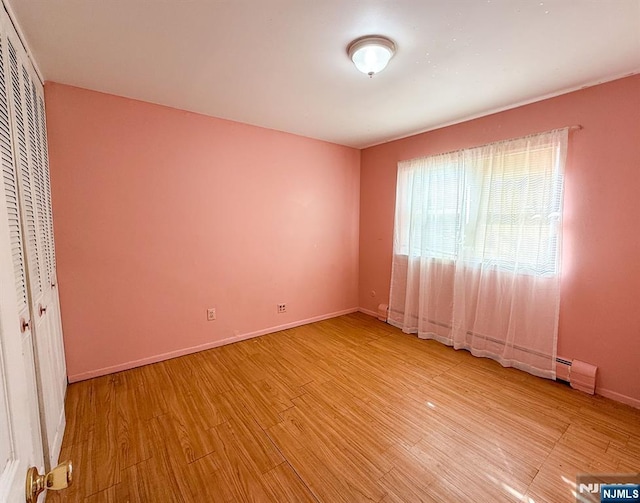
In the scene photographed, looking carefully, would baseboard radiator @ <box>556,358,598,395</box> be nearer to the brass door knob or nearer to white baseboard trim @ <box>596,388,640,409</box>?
white baseboard trim @ <box>596,388,640,409</box>

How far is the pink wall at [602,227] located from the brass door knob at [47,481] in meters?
3.14

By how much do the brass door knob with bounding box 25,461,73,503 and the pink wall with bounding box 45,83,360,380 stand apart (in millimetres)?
2246

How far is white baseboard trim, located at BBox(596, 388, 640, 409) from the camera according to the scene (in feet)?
6.85

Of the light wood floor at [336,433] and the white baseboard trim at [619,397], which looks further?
the white baseboard trim at [619,397]

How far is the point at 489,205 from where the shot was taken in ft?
9.01

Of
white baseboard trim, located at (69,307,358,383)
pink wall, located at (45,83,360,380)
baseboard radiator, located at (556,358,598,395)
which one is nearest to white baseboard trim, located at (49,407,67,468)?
white baseboard trim, located at (69,307,358,383)

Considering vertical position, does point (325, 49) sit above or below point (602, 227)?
above

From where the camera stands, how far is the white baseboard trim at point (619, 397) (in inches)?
82.2

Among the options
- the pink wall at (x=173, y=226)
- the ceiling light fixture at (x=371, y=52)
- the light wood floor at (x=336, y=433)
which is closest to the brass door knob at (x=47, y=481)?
the light wood floor at (x=336, y=433)

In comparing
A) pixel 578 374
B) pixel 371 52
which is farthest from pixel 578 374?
pixel 371 52

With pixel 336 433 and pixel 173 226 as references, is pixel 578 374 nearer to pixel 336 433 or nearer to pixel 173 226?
pixel 336 433

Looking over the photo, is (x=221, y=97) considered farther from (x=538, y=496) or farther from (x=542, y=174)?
(x=538, y=496)

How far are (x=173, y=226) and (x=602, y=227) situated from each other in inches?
142

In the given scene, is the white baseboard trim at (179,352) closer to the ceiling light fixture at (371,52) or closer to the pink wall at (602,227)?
the pink wall at (602,227)
